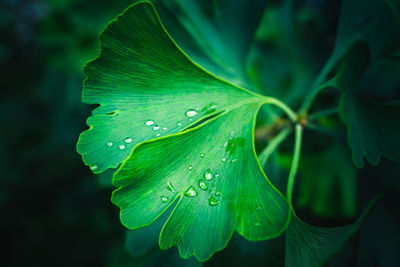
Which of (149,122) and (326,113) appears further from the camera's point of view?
(326,113)

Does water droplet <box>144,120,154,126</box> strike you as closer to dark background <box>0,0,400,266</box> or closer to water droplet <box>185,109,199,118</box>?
water droplet <box>185,109,199,118</box>

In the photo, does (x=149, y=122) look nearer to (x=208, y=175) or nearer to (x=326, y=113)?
(x=208, y=175)

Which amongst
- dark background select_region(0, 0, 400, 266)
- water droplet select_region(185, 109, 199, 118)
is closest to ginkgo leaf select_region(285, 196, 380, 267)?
water droplet select_region(185, 109, 199, 118)

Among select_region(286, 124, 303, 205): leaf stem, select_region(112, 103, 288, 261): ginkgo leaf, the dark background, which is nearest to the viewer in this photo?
select_region(112, 103, 288, 261): ginkgo leaf

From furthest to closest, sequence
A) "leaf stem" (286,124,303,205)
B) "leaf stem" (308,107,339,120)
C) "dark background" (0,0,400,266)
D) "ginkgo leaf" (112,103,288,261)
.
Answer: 1. "dark background" (0,0,400,266)
2. "leaf stem" (308,107,339,120)
3. "leaf stem" (286,124,303,205)
4. "ginkgo leaf" (112,103,288,261)

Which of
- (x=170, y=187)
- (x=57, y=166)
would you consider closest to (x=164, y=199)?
(x=170, y=187)

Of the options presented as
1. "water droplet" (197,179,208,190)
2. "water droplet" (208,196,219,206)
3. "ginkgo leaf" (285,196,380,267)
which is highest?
"water droplet" (197,179,208,190)

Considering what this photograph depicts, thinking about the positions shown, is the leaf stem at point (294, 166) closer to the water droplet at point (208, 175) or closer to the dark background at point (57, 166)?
the water droplet at point (208, 175)

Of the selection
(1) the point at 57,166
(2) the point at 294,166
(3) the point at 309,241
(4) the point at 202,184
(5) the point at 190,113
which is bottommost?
(3) the point at 309,241
